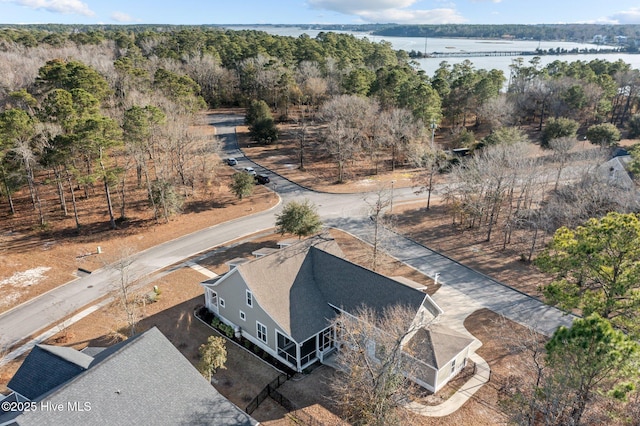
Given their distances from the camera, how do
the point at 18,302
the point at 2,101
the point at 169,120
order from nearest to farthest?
the point at 18,302 < the point at 169,120 < the point at 2,101

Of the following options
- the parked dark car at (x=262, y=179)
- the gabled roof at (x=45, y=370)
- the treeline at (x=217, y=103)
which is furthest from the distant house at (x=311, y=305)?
the parked dark car at (x=262, y=179)

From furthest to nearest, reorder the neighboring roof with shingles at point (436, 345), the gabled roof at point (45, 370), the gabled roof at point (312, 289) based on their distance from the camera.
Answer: the gabled roof at point (312, 289) → the neighboring roof with shingles at point (436, 345) → the gabled roof at point (45, 370)

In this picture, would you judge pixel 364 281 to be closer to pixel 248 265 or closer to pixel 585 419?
pixel 248 265

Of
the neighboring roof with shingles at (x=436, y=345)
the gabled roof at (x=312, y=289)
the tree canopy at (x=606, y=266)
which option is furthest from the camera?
the gabled roof at (x=312, y=289)

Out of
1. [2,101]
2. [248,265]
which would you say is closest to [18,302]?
[248,265]

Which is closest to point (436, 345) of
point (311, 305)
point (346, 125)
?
point (311, 305)

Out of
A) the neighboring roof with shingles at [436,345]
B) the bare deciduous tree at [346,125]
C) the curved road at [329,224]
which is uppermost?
the bare deciduous tree at [346,125]

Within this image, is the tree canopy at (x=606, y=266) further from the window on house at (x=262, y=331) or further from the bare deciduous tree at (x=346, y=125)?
the bare deciduous tree at (x=346, y=125)
